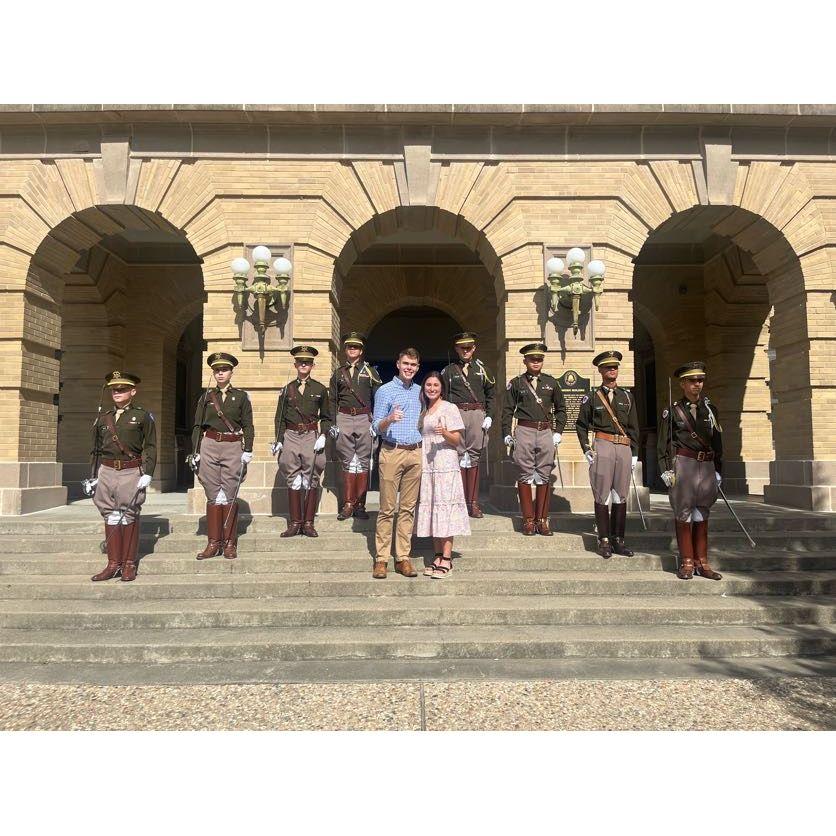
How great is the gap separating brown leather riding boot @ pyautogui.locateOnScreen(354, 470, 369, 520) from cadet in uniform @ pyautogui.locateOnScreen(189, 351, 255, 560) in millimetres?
1422

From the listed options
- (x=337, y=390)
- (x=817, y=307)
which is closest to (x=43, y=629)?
(x=337, y=390)

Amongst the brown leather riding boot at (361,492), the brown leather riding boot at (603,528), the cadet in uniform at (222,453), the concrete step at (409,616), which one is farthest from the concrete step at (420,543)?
the concrete step at (409,616)

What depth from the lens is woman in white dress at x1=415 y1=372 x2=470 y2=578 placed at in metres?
5.52

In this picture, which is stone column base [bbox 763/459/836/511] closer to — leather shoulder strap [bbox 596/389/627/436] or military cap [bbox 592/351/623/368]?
leather shoulder strap [bbox 596/389/627/436]

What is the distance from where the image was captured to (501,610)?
16.1 ft

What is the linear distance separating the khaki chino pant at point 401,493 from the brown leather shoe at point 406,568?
45 millimetres

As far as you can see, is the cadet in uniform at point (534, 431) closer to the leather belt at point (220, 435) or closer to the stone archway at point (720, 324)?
the leather belt at point (220, 435)

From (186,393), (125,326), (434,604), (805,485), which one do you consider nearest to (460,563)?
(434,604)

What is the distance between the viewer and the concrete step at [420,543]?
632 centimetres

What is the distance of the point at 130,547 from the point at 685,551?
5502 millimetres

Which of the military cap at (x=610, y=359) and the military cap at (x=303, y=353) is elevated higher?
the military cap at (x=303, y=353)

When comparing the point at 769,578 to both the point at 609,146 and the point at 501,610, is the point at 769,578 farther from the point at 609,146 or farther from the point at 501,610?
the point at 609,146

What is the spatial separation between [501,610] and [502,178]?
613 centimetres

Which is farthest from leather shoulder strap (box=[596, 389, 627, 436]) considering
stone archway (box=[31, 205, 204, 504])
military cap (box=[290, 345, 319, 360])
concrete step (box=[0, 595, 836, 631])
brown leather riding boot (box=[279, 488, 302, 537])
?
stone archway (box=[31, 205, 204, 504])
